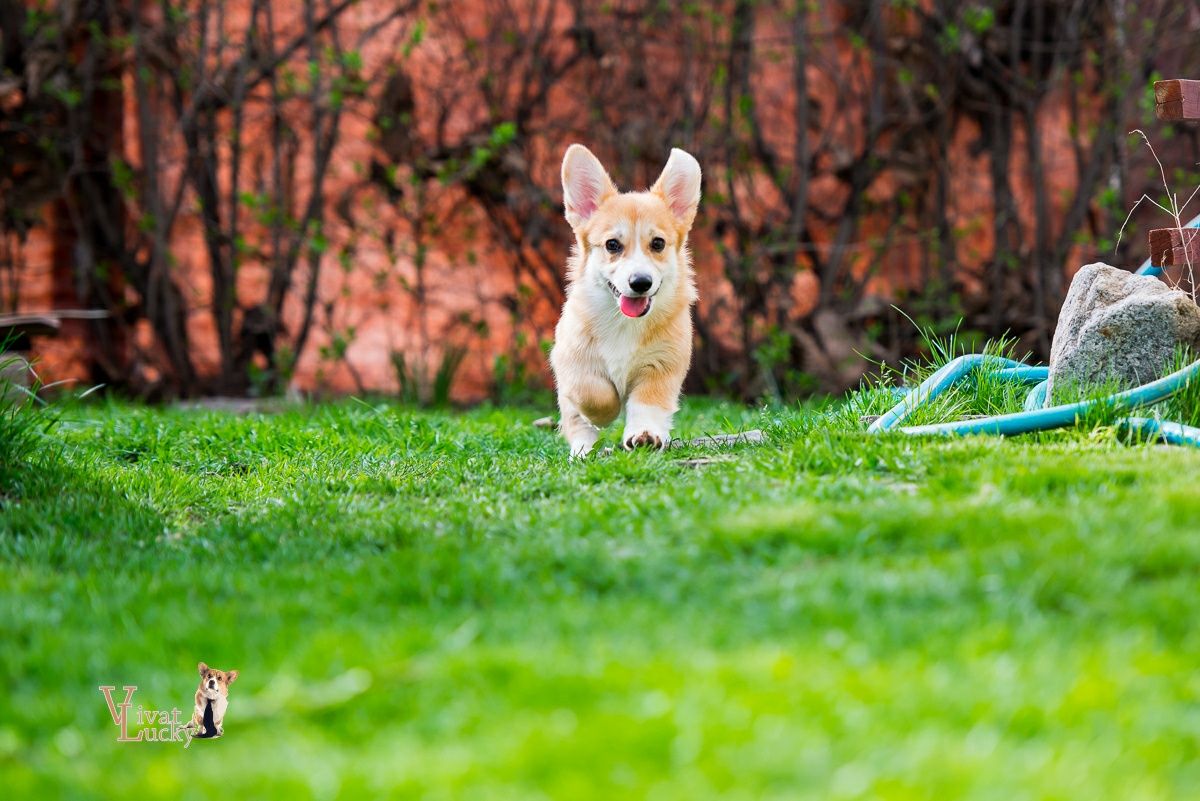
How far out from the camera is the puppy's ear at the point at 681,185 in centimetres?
498

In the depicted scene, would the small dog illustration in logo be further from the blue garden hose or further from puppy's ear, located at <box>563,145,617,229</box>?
puppy's ear, located at <box>563,145,617,229</box>

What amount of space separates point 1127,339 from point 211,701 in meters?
3.51

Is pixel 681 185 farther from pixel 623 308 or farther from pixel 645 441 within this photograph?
pixel 645 441

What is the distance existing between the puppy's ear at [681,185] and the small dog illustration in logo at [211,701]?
125 inches

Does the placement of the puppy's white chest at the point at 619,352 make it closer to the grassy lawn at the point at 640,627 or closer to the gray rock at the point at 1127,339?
the grassy lawn at the point at 640,627

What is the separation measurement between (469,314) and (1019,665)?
7.69 metres

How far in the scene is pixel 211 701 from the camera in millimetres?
2205

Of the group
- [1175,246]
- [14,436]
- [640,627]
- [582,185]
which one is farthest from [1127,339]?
[14,436]

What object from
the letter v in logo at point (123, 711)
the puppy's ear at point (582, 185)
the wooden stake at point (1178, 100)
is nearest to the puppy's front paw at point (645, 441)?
the puppy's ear at point (582, 185)

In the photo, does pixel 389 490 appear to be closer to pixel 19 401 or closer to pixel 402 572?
pixel 402 572

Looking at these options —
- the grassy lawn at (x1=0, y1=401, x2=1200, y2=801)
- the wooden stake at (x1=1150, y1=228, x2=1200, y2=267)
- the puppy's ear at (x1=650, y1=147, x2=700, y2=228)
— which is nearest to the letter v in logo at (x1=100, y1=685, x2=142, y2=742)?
the grassy lawn at (x1=0, y1=401, x2=1200, y2=801)

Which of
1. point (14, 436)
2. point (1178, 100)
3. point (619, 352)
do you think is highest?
point (1178, 100)

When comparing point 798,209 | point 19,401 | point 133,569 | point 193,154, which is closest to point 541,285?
point 798,209

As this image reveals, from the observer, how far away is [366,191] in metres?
9.51
